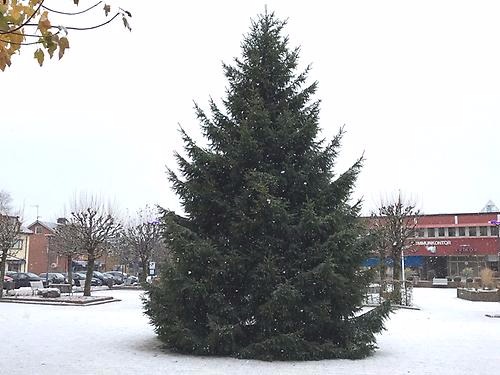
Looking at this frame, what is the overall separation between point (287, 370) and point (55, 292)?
2031 centimetres

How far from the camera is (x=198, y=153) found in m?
12.2

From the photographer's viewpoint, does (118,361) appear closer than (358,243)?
Yes

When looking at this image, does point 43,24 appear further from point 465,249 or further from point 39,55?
point 465,249

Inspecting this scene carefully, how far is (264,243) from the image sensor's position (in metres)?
11.4

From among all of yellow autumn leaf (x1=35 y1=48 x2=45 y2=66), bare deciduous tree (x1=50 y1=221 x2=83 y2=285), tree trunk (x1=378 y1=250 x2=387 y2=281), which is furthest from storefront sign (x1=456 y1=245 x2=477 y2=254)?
yellow autumn leaf (x1=35 y1=48 x2=45 y2=66)

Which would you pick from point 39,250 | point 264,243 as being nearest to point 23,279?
point 264,243

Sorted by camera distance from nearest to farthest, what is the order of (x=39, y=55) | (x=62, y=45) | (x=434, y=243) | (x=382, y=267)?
1. (x=62, y=45)
2. (x=39, y=55)
3. (x=382, y=267)
4. (x=434, y=243)

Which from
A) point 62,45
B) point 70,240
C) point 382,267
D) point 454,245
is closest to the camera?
point 62,45

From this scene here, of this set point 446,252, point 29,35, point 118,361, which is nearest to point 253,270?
point 118,361

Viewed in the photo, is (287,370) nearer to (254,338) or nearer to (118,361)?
(254,338)

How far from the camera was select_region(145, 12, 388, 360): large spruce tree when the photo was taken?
35.9ft

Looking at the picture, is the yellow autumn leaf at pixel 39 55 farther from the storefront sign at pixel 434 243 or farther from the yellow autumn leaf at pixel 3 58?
the storefront sign at pixel 434 243

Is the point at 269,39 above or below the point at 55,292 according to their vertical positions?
above

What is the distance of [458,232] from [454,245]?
1.61m
